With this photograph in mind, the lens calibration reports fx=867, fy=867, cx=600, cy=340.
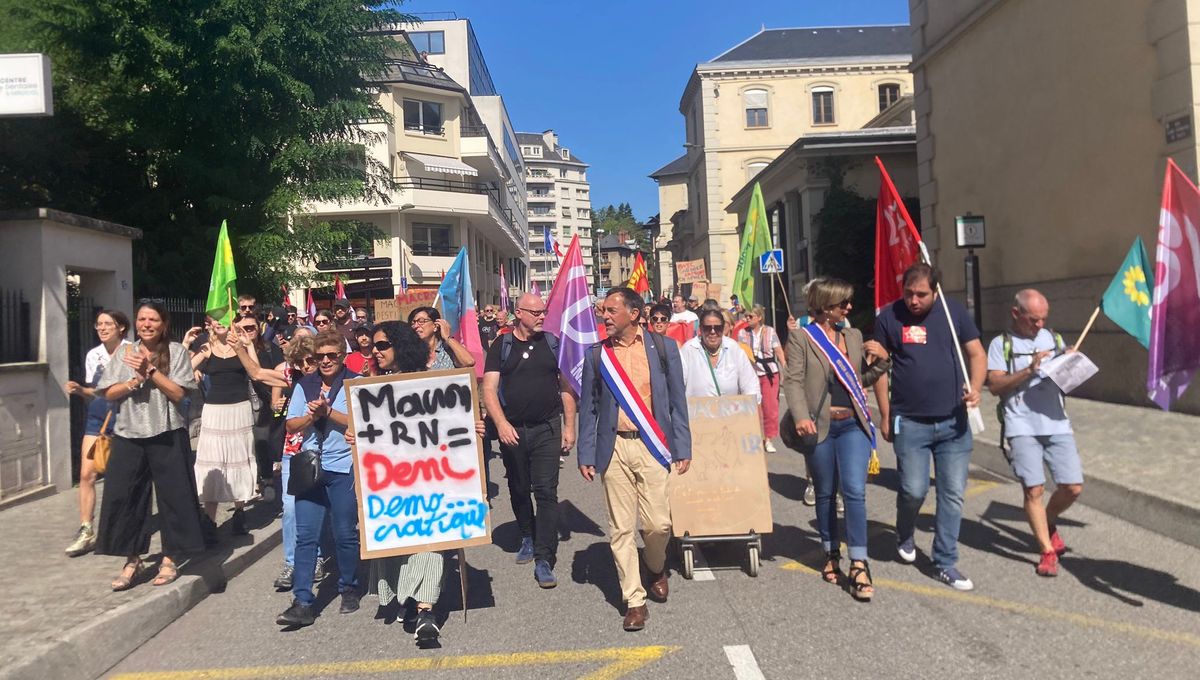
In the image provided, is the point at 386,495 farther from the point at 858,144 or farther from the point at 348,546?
the point at 858,144

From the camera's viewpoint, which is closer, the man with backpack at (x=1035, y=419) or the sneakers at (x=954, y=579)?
the sneakers at (x=954, y=579)

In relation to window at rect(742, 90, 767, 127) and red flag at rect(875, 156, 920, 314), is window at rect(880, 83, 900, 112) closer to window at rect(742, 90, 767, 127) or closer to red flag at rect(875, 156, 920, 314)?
window at rect(742, 90, 767, 127)

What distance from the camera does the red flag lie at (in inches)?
246

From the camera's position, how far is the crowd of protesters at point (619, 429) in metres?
5.16

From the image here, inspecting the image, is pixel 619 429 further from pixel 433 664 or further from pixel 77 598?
pixel 77 598

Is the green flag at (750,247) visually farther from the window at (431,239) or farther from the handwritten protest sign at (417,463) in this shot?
the window at (431,239)

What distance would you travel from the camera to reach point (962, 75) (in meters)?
16.6

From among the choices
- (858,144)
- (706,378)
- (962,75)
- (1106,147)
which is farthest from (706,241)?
(706,378)

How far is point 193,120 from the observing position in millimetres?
16516

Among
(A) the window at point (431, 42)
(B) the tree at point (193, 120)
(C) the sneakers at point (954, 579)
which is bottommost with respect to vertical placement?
(C) the sneakers at point (954, 579)

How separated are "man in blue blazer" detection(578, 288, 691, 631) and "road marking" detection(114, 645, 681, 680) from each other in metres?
0.50

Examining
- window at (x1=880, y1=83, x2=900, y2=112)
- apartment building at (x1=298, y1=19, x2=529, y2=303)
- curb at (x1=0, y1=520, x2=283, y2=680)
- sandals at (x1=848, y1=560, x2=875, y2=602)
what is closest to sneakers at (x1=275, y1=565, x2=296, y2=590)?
curb at (x1=0, y1=520, x2=283, y2=680)

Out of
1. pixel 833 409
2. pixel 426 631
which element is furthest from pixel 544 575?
pixel 833 409

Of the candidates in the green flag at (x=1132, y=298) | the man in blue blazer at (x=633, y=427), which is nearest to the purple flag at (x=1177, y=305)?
the green flag at (x=1132, y=298)
